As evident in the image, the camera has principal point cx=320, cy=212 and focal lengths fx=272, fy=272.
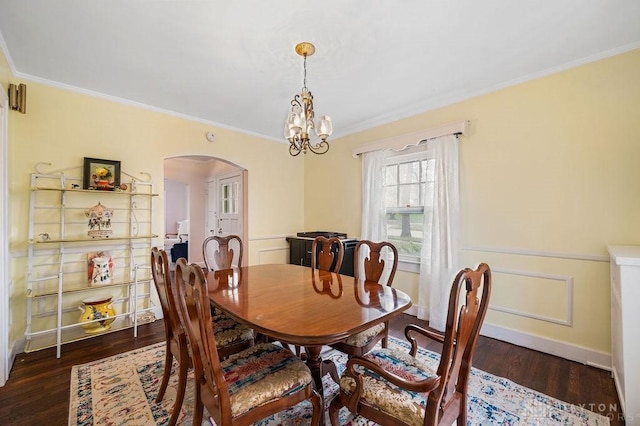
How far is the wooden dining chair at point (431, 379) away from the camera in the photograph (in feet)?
3.29

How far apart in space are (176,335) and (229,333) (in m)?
0.35

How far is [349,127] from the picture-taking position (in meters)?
4.04

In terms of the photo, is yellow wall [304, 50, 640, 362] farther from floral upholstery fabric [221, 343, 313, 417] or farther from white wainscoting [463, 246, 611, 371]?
floral upholstery fabric [221, 343, 313, 417]

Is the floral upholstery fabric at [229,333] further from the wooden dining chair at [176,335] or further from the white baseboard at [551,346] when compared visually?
the white baseboard at [551,346]

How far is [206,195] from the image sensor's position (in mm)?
6184

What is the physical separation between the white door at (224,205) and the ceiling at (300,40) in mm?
2237

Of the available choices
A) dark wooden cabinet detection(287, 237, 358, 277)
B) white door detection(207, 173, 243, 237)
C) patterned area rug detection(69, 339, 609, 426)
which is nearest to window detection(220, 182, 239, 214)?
white door detection(207, 173, 243, 237)

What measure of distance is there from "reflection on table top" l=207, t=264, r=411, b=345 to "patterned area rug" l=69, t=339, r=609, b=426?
2.40ft

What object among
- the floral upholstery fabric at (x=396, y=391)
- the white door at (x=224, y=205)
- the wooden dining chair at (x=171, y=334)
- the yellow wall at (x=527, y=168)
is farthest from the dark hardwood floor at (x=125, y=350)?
the white door at (x=224, y=205)

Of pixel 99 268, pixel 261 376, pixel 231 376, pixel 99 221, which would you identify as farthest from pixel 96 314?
pixel 261 376

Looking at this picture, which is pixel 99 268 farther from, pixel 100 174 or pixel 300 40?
pixel 300 40

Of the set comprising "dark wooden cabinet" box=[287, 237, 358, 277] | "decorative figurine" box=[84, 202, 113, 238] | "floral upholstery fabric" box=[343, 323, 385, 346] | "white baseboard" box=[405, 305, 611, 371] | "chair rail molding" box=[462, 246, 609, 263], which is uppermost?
"decorative figurine" box=[84, 202, 113, 238]

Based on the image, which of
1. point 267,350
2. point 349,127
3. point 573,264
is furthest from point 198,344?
point 349,127

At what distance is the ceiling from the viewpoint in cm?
173
